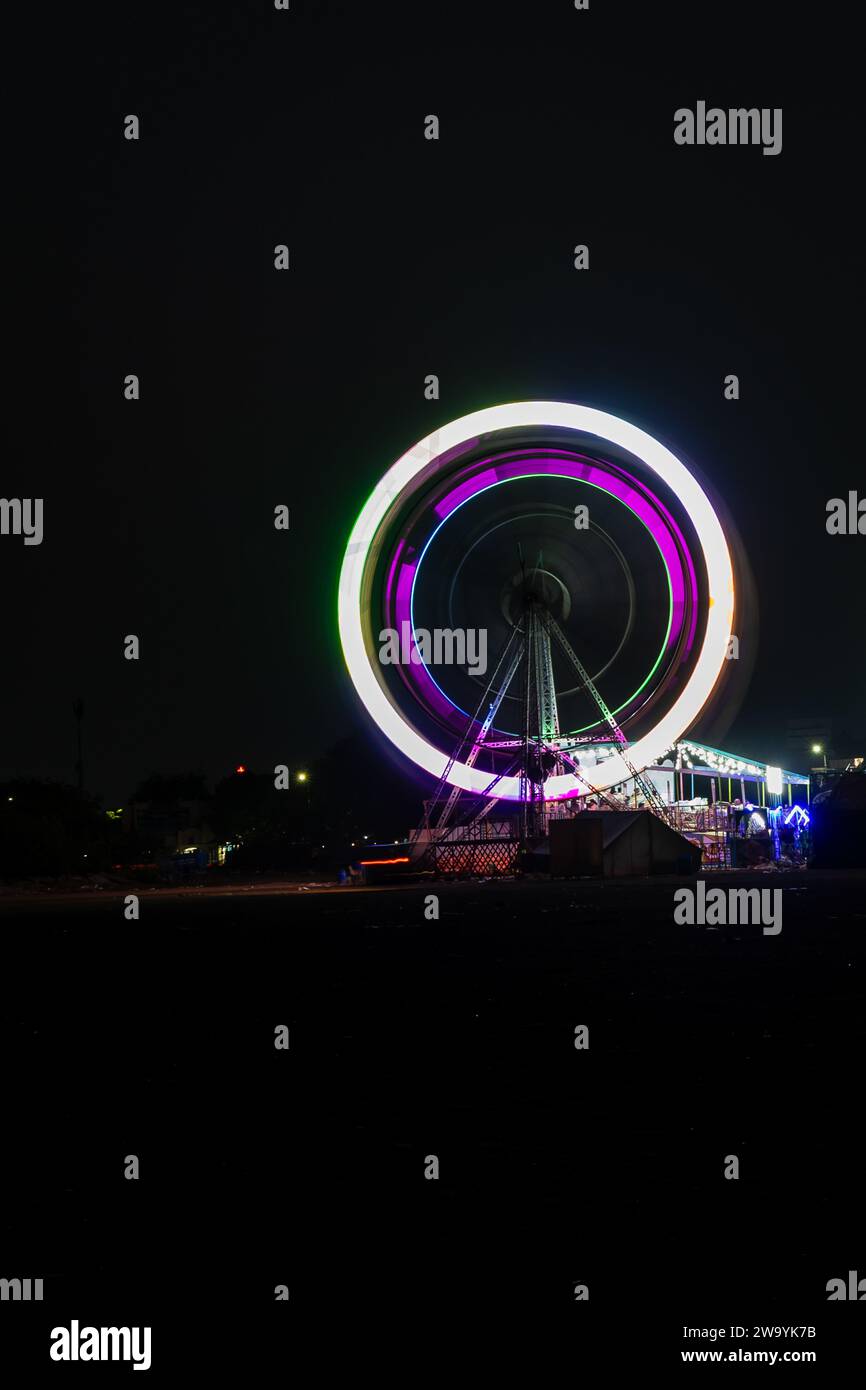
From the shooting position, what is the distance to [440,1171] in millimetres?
8875

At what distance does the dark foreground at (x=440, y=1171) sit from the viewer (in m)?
6.59

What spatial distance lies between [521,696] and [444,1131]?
51.3 metres
